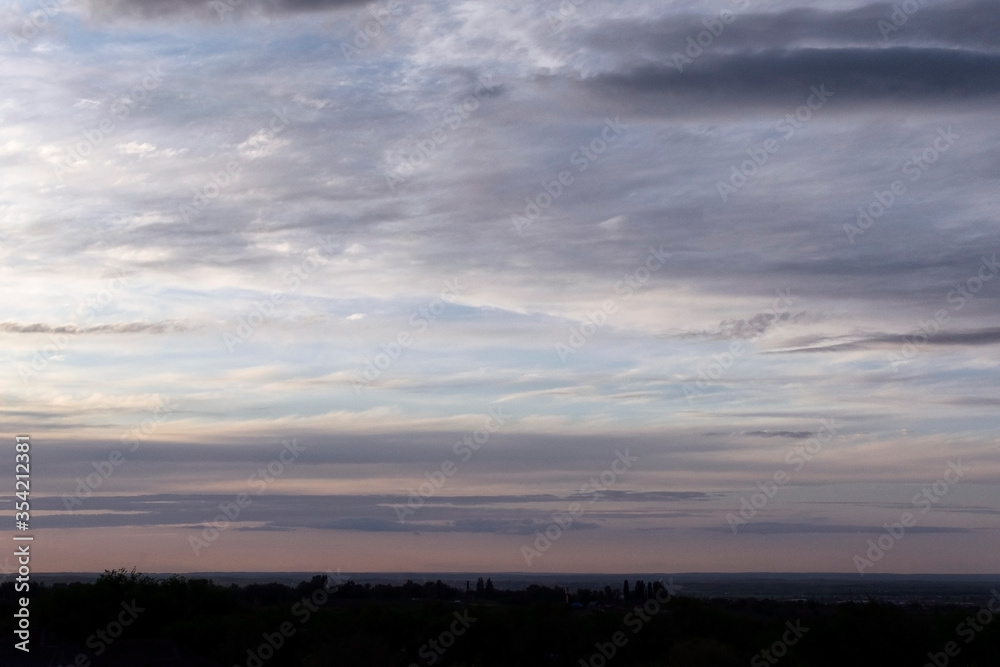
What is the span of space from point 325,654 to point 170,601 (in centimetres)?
3433

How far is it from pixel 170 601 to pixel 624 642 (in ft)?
→ 120

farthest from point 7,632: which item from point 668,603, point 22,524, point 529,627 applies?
point 668,603

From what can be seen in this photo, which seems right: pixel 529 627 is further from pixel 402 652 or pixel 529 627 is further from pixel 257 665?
pixel 257 665

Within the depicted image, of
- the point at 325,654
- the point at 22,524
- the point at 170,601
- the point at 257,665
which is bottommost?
the point at 170,601

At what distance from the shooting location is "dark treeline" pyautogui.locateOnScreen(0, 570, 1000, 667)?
56531 mm

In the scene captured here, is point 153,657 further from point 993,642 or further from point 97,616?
point 993,642

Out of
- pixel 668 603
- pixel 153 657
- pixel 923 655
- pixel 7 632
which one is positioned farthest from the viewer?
pixel 668 603

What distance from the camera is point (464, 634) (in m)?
72.9

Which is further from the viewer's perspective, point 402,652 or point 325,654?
point 402,652

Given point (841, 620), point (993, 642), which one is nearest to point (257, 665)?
point (841, 620)

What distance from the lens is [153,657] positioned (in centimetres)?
5434

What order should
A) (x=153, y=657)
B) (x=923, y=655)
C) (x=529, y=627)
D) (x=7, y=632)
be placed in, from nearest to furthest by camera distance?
1. (x=153, y=657)
2. (x=923, y=655)
3. (x=7, y=632)
4. (x=529, y=627)

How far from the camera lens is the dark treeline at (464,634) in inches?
2226

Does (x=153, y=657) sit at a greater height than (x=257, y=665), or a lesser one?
greater
